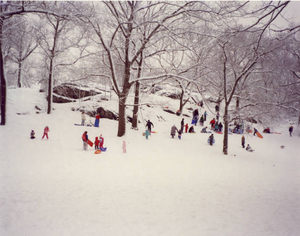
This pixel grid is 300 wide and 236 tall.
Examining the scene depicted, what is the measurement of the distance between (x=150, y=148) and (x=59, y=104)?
13.3m

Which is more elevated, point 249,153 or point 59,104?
point 59,104

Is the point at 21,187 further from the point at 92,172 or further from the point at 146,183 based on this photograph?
the point at 146,183

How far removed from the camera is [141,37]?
11.6m

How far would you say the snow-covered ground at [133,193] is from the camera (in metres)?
4.44

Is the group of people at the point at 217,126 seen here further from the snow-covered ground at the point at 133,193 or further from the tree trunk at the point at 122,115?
the tree trunk at the point at 122,115

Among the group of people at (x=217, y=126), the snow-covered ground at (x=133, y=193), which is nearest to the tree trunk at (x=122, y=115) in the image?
the snow-covered ground at (x=133, y=193)

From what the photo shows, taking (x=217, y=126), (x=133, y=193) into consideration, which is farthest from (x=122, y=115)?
(x=217, y=126)

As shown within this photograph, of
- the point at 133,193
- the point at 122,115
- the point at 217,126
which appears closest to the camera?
the point at 133,193

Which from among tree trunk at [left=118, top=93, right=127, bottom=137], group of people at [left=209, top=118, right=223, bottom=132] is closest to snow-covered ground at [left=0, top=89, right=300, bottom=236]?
tree trunk at [left=118, top=93, right=127, bottom=137]

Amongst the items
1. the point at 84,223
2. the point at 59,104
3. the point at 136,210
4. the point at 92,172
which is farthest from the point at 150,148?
the point at 59,104

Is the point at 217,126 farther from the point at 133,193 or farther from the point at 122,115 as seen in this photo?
the point at 133,193

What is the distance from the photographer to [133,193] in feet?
Answer: 19.9

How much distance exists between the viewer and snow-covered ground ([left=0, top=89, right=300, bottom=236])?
4438 millimetres

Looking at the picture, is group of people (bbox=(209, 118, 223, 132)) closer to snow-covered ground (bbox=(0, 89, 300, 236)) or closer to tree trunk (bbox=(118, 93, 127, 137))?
snow-covered ground (bbox=(0, 89, 300, 236))
